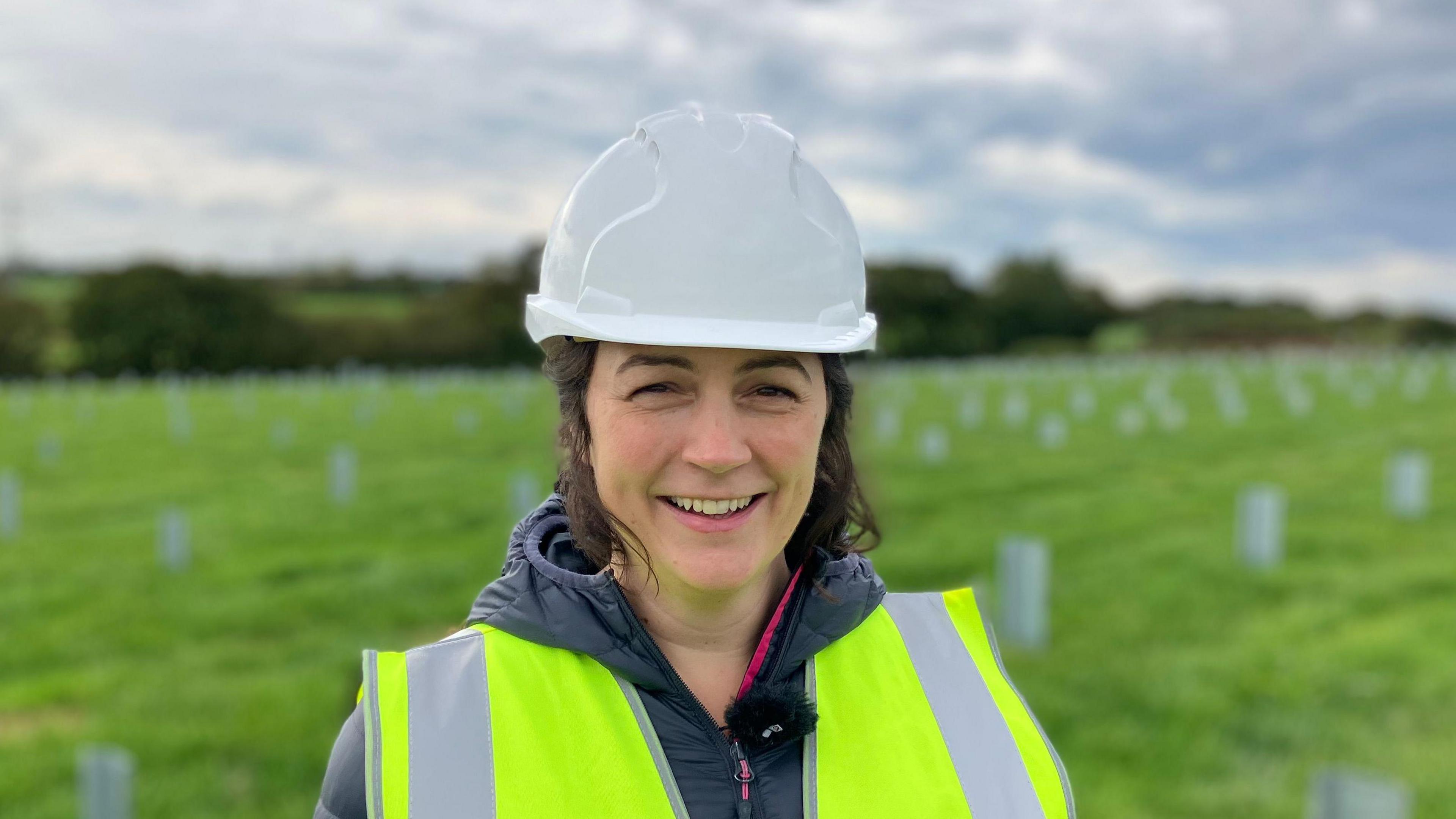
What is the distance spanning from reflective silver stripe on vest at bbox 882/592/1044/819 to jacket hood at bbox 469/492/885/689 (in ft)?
0.44

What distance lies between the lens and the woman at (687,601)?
1730mm

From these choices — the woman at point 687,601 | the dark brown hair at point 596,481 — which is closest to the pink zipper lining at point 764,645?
the woman at point 687,601

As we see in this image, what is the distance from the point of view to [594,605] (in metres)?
1.85

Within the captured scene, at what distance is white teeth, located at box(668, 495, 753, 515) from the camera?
184 cm

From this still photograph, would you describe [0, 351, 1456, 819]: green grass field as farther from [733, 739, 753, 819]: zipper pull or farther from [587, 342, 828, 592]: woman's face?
[733, 739, 753, 819]: zipper pull

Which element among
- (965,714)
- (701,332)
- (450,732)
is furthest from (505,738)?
(965,714)

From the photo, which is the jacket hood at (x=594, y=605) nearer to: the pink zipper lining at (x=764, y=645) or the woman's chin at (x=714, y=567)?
the pink zipper lining at (x=764, y=645)

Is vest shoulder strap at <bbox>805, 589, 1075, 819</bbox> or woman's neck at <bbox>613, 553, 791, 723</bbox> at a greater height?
woman's neck at <bbox>613, 553, 791, 723</bbox>

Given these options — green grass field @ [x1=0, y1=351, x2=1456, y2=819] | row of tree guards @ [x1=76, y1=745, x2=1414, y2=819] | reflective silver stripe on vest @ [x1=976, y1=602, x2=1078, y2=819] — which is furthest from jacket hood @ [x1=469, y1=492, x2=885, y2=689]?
row of tree guards @ [x1=76, y1=745, x2=1414, y2=819]

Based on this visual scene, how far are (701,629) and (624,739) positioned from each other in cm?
28

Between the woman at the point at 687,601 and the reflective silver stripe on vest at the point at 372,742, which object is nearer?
the reflective silver stripe on vest at the point at 372,742

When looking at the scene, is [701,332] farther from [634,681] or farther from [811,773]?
[811,773]

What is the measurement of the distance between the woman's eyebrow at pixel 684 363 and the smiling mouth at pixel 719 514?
0.22 m

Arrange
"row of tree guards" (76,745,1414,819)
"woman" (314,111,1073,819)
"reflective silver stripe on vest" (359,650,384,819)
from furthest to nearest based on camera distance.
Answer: "row of tree guards" (76,745,1414,819) < "woman" (314,111,1073,819) < "reflective silver stripe on vest" (359,650,384,819)
